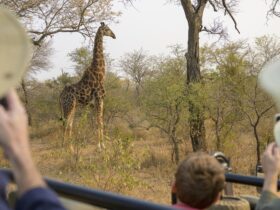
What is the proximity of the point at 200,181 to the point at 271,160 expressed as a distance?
7.4 inches

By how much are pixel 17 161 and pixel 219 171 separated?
783 millimetres

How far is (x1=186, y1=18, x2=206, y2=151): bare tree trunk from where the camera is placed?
7.74m

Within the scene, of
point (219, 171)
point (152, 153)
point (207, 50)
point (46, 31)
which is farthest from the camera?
point (207, 50)

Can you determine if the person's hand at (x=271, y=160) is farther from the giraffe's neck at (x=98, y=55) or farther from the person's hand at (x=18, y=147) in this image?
the giraffe's neck at (x=98, y=55)

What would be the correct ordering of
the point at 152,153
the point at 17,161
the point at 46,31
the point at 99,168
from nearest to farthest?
1. the point at 17,161
2. the point at 99,168
3. the point at 152,153
4. the point at 46,31

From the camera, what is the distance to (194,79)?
8055mm

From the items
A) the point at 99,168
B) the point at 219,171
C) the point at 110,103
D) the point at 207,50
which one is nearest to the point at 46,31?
the point at 110,103

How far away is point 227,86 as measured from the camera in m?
8.00

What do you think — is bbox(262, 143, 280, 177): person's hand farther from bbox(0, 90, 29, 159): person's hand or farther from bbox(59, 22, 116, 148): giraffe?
bbox(59, 22, 116, 148): giraffe

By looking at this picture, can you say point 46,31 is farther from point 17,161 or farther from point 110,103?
point 17,161

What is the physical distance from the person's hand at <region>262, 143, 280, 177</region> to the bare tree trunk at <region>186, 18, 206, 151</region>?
6301 mm

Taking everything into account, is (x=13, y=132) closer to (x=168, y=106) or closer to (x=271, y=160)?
(x=271, y=160)

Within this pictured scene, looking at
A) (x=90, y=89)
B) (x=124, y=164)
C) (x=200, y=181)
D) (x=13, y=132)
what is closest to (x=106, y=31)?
(x=90, y=89)

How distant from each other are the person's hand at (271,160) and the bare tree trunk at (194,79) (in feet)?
20.7
